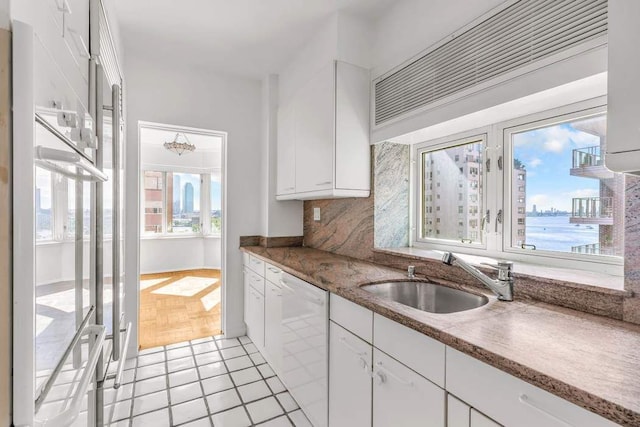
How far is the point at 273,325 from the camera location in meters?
2.21

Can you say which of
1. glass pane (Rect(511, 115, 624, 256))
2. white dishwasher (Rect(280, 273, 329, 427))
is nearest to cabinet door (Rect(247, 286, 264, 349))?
white dishwasher (Rect(280, 273, 329, 427))

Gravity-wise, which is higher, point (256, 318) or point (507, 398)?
point (507, 398)

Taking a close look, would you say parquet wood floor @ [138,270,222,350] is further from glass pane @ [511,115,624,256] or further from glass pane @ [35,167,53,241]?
glass pane @ [511,115,624,256]

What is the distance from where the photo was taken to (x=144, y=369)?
92.2 inches

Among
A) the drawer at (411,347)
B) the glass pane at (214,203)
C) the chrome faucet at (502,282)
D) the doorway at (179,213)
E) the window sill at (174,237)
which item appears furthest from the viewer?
the glass pane at (214,203)

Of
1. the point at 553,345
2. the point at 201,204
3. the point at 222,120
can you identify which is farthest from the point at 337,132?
the point at 201,204

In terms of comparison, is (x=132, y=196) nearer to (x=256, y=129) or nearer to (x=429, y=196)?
(x=256, y=129)

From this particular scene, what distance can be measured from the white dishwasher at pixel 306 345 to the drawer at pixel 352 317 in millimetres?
66

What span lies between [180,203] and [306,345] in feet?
17.2

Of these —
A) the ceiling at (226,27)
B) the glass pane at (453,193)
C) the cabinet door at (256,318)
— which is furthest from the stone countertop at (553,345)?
the ceiling at (226,27)

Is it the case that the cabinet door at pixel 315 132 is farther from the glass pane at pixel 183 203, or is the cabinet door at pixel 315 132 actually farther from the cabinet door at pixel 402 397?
the glass pane at pixel 183 203

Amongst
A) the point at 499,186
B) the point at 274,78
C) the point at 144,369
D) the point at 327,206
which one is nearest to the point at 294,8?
the point at 274,78

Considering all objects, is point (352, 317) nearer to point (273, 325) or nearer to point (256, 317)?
point (273, 325)

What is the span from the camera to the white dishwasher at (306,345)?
1.56 metres
